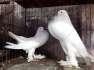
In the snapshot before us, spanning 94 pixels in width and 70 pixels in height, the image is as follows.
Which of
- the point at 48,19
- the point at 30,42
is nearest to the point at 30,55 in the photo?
the point at 30,42

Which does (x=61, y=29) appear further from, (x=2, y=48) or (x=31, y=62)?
(x=2, y=48)

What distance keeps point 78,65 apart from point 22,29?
44cm

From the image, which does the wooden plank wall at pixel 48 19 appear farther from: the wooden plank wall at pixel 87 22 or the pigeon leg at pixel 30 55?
the pigeon leg at pixel 30 55

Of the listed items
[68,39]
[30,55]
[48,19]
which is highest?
[48,19]

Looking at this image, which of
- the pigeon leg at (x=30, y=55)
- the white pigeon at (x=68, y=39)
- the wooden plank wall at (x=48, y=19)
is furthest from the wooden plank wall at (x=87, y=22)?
the pigeon leg at (x=30, y=55)

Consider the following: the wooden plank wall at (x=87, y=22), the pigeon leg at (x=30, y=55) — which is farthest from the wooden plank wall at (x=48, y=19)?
the pigeon leg at (x=30, y=55)

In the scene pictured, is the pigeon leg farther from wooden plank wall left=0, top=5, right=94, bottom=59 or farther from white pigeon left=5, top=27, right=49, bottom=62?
wooden plank wall left=0, top=5, right=94, bottom=59

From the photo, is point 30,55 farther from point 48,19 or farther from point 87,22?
point 87,22

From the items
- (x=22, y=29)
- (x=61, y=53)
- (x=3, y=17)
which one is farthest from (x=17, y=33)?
(x=61, y=53)

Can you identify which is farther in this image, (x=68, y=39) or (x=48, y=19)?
(x=48, y=19)

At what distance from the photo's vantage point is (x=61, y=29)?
115 cm

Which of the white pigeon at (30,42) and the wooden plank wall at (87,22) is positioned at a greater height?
the wooden plank wall at (87,22)

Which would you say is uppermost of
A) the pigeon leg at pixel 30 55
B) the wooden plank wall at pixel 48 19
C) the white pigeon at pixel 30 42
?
the wooden plank wall at pixel 48 19

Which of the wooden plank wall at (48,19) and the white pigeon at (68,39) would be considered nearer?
the white pigeon at (68,39)
